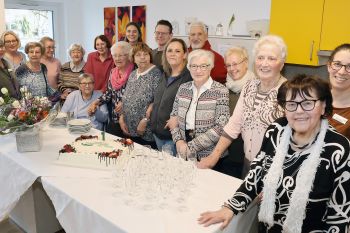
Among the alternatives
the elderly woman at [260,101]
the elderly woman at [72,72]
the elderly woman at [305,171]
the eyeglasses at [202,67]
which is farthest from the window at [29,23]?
the elderly woman at [305,171]

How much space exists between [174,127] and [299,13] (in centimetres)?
180

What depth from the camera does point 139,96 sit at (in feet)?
9.17

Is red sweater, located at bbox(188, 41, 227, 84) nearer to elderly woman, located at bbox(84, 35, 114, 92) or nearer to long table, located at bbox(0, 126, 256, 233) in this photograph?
elderly woman, located at bbox(84, 35, 114, 92)

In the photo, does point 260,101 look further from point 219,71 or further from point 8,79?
point 8,79

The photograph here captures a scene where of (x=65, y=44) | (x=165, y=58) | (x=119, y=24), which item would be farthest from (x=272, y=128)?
(x=65, y=44)

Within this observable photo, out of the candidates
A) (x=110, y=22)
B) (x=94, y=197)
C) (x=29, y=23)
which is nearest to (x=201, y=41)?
(x=94, y=197)

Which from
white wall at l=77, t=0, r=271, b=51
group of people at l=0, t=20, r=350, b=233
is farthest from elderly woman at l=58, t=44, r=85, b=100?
white wall at l=77, t=0, r=271, b=51

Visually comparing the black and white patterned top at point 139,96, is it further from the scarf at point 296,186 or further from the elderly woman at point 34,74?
the scarf at point 296,186

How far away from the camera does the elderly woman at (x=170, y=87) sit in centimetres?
250

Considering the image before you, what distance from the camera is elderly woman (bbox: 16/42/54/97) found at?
336 centimetres

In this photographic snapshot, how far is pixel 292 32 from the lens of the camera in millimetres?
3271

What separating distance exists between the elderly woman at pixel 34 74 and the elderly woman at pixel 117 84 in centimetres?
66

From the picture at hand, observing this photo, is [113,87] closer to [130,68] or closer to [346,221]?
[130,68]

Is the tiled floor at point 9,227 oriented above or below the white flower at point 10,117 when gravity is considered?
below
